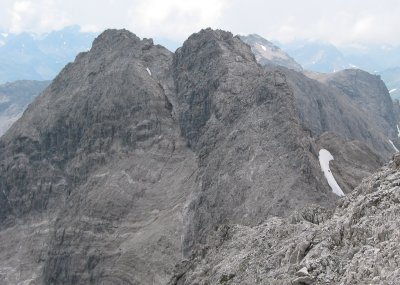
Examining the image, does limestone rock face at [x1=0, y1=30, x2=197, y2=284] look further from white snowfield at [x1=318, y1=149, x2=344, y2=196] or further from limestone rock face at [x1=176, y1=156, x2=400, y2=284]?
limestone rock face at [x1=176, y1=156, x2=400, y2=284]

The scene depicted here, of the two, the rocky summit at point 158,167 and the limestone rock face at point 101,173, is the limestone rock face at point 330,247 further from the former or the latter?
the limestone rock face at point 101,173

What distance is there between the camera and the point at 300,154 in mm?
80750

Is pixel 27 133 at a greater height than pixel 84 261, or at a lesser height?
greater

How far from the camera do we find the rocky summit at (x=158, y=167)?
77375 mm

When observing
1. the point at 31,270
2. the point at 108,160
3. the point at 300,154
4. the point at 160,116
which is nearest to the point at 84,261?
the point at 31,270

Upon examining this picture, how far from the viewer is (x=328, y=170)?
8475 centimetres

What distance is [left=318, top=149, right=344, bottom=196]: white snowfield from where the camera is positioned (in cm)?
8022

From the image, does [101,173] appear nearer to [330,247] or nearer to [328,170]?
[328,170]

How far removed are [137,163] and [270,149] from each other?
2789cm

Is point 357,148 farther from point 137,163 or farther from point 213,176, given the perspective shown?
point 137,163

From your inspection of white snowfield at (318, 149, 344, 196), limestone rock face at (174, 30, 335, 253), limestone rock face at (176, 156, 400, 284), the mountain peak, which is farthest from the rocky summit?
white snowfield at (318, 149, 344, 196)

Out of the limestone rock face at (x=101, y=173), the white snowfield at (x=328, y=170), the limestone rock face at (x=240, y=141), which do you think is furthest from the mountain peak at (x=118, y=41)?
the white snowfield at (x=328, y=170)

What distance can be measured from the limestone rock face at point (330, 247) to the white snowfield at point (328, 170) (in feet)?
112

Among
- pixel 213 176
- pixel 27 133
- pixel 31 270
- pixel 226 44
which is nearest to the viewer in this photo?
pixel 213 176
